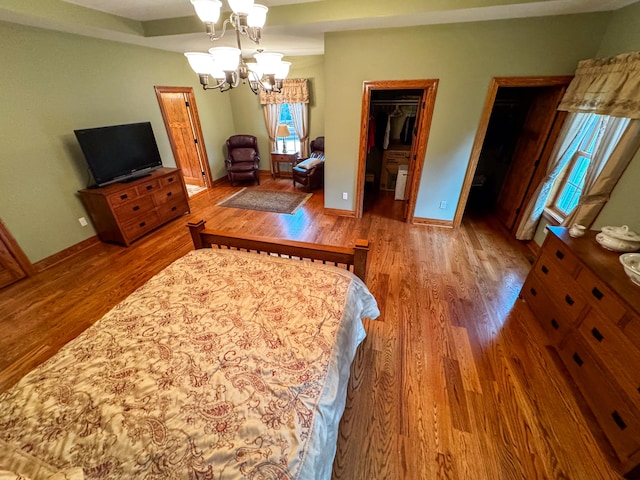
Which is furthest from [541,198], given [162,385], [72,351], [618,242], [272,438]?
[72,351]

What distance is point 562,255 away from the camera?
6.27ft

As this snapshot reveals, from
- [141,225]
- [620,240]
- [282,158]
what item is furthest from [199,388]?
[282,158]

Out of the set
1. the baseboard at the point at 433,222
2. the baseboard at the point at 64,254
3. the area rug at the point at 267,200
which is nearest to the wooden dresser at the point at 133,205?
the baseboard at the point at 64,254

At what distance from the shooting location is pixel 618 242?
174cm

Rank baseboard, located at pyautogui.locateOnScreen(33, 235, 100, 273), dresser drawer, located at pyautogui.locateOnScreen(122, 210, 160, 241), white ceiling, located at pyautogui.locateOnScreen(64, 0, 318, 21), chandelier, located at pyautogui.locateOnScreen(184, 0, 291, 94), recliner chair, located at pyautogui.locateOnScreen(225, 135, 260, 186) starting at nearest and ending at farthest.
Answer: chandelier, located at pyautogui.locateOnScreen(184, 0, 291, 94) → white ceiling, located at pyautogui.locateOnScreen(64, 0, 318, 21) → baseboard, located at pyautogui.locateOnScreen(33, 235, 100, 273) → dresser drawer, located at pyautogui.locateOnScreen(122, 210, 160, 241) → recliner chair, located at pyautogui.locateOnScreen(225, 135, 260, 186)

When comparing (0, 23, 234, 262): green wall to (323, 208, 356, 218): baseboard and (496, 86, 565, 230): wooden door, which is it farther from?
(496, 86, 565, 230): wooden door

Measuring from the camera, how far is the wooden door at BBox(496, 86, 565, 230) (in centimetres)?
302

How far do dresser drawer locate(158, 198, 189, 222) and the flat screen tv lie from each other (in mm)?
526

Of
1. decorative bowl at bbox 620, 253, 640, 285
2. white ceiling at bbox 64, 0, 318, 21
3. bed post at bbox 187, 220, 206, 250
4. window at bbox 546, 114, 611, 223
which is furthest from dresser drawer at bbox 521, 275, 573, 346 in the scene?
white ceiling at bbox 64, 0, 318, 21

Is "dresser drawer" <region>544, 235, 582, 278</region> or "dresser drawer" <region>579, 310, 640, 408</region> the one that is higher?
"dresser drawer" <region>544, 235, 582, 278</region>

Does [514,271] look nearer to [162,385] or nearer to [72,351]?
[162,385]

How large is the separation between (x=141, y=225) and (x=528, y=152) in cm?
539

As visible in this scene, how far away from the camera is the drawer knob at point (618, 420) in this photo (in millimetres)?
1312

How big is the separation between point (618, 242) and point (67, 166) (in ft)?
17.5
